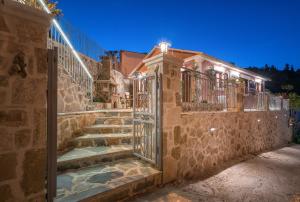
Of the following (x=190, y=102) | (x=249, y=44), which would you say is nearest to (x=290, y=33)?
(x=249, y=44)

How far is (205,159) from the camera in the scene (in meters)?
5.47

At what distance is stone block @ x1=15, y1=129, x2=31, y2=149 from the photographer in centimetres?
204

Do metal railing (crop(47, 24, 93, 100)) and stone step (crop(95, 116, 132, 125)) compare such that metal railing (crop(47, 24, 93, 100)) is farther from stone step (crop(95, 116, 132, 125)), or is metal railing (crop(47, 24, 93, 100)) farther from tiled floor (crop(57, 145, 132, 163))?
tiled floor (crop(57, 145, 132, 163))

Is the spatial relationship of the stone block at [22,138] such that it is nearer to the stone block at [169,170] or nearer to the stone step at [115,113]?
the stone block at [169,170]

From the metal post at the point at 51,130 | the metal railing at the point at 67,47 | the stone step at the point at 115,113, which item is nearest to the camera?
the metal post at the point at 51,130

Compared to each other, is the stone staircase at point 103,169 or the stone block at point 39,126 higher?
the stone block at point 39,126

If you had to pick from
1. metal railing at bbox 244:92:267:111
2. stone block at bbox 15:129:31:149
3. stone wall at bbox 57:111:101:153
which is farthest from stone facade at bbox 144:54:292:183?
stone block at bbox 15:129:31:149

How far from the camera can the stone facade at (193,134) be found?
418 centimetres

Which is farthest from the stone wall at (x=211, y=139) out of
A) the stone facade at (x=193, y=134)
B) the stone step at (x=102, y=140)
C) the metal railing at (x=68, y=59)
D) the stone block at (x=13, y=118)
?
the metal railing at (x=68, y=59)

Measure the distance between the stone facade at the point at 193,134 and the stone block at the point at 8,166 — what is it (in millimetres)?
2719

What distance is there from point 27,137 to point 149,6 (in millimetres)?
38483

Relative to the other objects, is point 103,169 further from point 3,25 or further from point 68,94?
point 3,25

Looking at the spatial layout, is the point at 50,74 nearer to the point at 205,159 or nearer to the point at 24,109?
the point at 24,109

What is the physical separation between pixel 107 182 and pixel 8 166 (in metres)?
1.70
